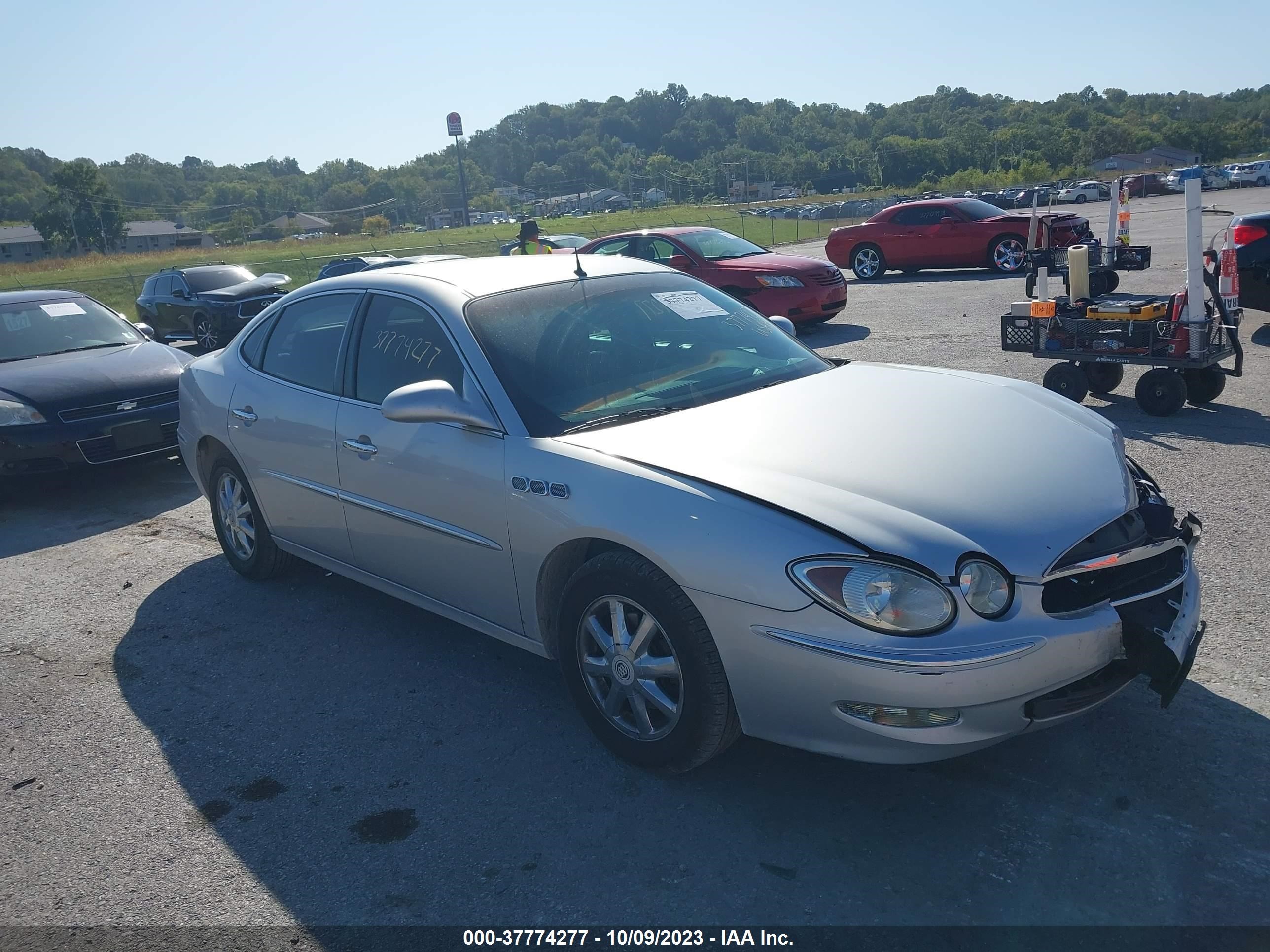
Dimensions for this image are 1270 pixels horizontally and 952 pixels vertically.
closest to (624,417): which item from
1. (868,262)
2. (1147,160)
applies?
(868,262)

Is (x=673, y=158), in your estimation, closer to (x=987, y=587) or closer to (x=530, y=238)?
(x=530, y=238)

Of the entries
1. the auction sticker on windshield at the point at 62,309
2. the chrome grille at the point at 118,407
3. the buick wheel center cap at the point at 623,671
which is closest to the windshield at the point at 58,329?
the auction sticker on windshield at the point at 62,309

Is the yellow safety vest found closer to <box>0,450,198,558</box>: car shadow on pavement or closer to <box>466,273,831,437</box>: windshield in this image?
<box>0,450,198,558</box>: car shadow on pavement

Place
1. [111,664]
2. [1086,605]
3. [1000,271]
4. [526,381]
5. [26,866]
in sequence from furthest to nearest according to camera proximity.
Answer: [1000,271] → [111,664] → [526,381] → [26,866] → [1086,605]

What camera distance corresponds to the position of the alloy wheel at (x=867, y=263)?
1995 cm

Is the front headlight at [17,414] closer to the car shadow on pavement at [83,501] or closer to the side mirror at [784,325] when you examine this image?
the car shadow on pavement at [83,501]

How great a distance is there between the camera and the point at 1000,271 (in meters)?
18.7

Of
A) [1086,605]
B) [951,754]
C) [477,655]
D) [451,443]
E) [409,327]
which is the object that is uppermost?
[409,327]

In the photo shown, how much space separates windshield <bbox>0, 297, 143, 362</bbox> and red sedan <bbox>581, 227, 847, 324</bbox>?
231 inches

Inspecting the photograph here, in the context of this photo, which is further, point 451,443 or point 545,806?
point 451,443

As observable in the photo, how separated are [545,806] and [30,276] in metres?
42.2

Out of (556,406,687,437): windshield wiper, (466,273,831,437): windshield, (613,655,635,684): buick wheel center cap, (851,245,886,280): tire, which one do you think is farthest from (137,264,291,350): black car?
(613,655,635,684): buick wheel center cap

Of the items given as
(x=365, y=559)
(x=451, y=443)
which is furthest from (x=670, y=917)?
(x=365, y=559)

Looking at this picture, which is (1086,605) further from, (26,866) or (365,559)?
(26,866)
